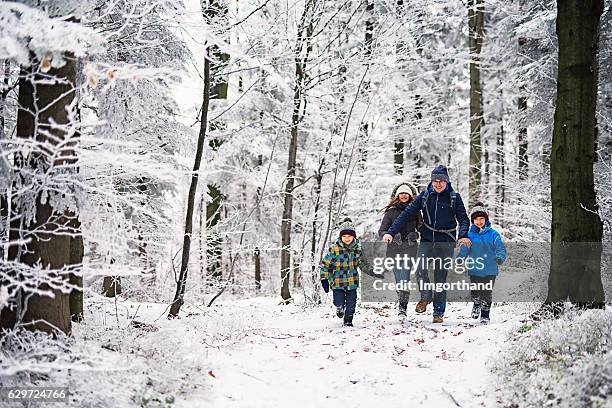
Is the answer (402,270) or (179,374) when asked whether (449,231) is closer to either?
(402,270)

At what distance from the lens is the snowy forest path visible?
186 inches

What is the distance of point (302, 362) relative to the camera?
5.88 meters

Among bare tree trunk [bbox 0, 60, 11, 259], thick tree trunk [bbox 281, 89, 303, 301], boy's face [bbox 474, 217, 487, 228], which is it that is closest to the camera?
bare tree trunk [bbox 0, 60, 11, 259]

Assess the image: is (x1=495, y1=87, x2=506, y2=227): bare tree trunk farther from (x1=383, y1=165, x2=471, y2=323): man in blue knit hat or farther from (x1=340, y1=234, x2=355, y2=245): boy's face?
(x1=340, y1=234, x2=355, y2=245): boy's face

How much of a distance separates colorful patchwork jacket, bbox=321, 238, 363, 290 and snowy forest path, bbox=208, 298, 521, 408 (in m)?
0.67

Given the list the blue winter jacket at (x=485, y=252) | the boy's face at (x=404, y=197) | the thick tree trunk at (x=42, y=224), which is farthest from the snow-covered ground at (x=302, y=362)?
the boy's face at (x=404, y=197)

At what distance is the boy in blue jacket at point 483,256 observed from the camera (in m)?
7.14

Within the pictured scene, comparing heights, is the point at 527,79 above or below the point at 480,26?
below

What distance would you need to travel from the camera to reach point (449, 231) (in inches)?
291

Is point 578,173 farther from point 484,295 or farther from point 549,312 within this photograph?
point 484,295

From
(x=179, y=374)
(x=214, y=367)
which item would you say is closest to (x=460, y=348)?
(x=214, y=367)

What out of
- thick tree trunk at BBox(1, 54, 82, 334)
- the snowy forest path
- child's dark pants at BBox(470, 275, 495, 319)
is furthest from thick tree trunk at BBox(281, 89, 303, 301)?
thick tree trunk at BBox(1, 54, 82, 334)

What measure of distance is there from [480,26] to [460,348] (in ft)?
41.1

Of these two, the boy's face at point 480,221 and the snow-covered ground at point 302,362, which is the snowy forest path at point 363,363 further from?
the boy's face at point 480,221
